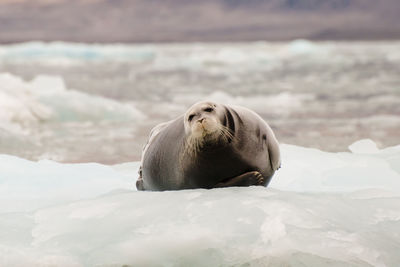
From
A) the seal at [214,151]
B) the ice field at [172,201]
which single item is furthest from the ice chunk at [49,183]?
the seal at [214,151]

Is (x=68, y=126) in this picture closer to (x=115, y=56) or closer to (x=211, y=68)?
(x=211, y=68)

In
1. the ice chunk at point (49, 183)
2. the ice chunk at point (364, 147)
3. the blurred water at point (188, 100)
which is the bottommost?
the blurred water at point (188, 100)

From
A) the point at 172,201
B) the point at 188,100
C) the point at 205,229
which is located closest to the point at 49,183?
A: the point at 172,201

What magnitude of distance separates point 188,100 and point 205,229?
11966 millimetres

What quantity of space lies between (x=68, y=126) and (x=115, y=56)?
23.9 meters

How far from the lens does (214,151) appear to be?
350cm

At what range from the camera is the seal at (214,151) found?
3447 millimetres

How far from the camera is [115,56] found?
111ft

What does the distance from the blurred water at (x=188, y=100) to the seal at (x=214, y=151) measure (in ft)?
12.5

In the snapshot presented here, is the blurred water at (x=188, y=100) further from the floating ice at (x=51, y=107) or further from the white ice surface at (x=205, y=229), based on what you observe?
the white ice surface at (x=205, y=229)

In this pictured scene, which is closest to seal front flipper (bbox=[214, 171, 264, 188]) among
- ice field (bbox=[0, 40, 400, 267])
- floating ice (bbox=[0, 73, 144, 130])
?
ice field (bbox=[0, 40, 400, 267])

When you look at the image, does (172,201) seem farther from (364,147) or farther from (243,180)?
(364,147)

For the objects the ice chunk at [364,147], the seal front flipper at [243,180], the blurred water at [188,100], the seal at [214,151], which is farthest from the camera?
the blurred water at [188,100]

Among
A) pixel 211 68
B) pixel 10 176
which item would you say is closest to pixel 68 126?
pixel 10 176
